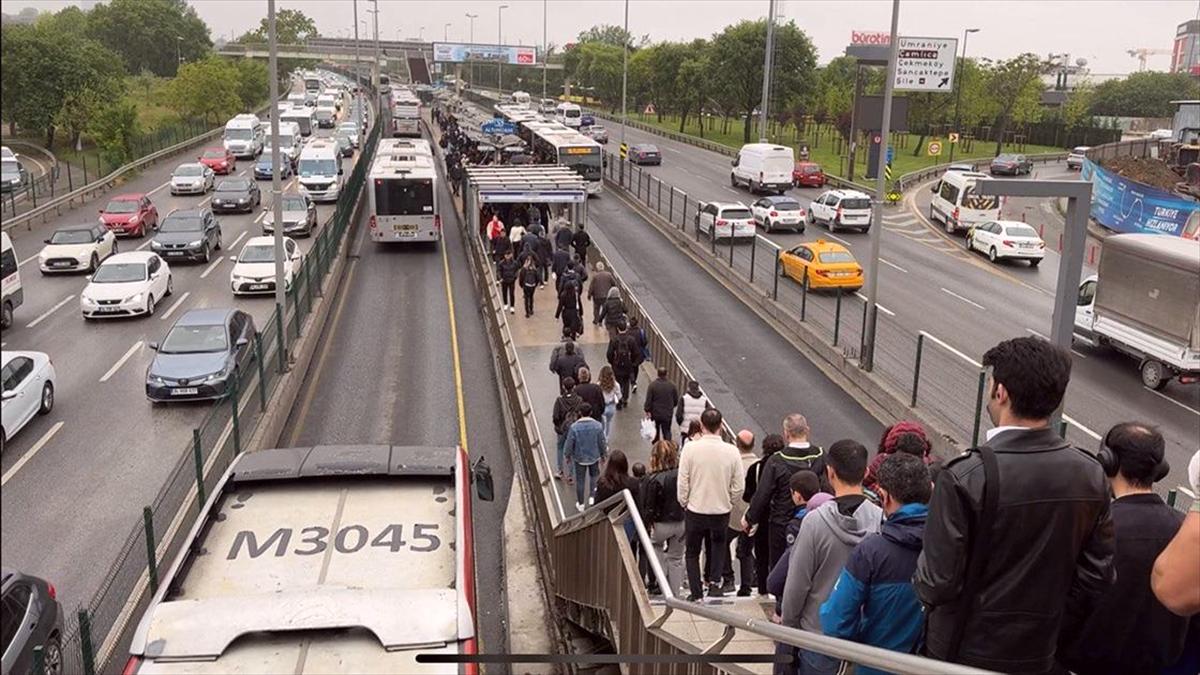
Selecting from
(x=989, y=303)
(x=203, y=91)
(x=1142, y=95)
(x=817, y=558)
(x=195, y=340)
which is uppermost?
(x=1142, y=95)

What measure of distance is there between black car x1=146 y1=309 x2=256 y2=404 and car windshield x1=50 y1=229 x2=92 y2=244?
13.8 meters

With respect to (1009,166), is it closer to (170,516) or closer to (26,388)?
(26,388)

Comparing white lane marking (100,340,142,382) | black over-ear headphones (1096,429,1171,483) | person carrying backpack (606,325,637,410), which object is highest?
black over-ear headphones (1096,429,1171,483)

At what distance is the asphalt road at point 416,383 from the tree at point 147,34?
111392mm

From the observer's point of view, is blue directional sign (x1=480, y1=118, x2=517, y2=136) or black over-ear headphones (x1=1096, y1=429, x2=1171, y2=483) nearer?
black over-ear headphones (x1=1096, y1=429, x2=1171, y2=483)

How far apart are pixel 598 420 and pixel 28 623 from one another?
7129mm

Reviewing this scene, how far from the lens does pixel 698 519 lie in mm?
9211

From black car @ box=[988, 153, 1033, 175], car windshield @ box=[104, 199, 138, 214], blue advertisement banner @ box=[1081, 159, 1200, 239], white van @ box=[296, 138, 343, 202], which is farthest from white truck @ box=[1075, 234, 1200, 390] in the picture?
black car @ box=[988, 153, 1033, 175]

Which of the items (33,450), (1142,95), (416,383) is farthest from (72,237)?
(1142,95)

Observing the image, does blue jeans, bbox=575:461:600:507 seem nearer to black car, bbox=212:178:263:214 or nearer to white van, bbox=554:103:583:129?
black car, bbox=212:178:263:214

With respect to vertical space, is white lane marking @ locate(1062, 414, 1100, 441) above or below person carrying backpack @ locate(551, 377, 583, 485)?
below

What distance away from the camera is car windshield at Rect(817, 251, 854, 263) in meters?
27.9

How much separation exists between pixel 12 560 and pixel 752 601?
992 centimetres

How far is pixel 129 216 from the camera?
3816 centimetres
